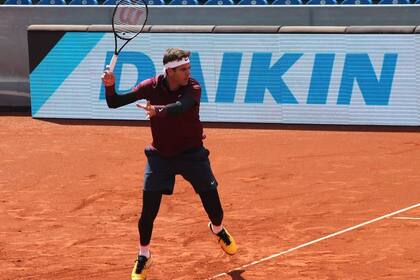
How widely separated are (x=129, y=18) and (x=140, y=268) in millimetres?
2488

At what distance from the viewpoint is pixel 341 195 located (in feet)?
36.8

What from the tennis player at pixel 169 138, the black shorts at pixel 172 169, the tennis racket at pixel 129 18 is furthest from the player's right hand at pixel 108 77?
the tennis racket at pixel 129 18

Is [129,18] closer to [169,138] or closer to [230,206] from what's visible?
[169,138]

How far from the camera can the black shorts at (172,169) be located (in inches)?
314

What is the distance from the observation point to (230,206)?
10898mm

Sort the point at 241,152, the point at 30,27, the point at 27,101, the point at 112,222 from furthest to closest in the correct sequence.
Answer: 1. the point at 27,101
2. the point at 30,27
3. the point at 241,152
4. the point at 112,222

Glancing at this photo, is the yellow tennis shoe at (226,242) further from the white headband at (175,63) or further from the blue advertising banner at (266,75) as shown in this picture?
the blue advertising banner at (266,75)

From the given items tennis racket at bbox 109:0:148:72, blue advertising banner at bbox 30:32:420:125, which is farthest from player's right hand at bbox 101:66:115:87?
blue advertising banner at bbox 30:32:420:125

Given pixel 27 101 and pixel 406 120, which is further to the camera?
pixel 27 101

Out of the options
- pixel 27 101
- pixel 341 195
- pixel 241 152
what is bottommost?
pixel 27 101

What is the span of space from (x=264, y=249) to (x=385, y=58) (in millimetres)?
7993

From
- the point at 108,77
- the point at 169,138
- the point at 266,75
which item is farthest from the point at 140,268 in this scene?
the point at 266,75

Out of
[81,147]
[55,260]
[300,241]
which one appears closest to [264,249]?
[300,241]

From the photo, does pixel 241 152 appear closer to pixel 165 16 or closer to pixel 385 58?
pixel 385 58
